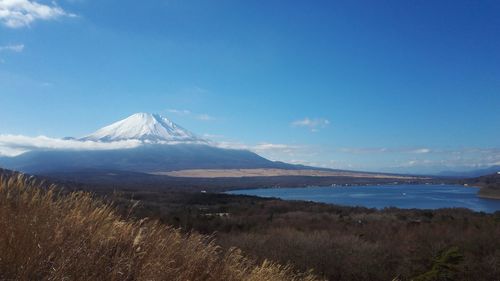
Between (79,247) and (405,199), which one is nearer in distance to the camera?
(79,247)

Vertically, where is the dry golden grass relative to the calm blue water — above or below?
above

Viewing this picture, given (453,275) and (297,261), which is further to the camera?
(297,261)

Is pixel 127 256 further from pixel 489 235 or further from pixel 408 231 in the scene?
pixel 408 231

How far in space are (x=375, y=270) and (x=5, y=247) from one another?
19792 mm

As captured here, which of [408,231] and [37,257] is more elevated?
[37,257]

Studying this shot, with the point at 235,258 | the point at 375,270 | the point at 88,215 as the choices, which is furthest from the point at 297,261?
the point at 88,215

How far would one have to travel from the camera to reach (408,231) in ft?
98.9

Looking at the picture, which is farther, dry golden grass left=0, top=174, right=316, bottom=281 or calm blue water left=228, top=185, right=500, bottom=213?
calm blue water left=228, top=185, right=500, bottom=213

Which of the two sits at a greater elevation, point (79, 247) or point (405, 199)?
point (79, 247)

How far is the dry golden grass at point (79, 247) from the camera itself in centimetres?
318

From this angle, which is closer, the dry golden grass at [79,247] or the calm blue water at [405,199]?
the dry golden grass at [79,247]

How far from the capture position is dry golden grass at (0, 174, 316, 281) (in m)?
3.18

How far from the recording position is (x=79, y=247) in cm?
361

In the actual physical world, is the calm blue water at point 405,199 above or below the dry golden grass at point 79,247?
below
